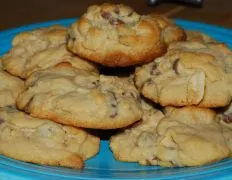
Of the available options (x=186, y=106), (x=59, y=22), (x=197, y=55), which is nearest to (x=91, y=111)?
(x=186, y=106)

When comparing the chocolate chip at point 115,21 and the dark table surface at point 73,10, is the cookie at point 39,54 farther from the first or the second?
the dark table surface at point 73,10

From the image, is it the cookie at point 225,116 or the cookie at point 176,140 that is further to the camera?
the cookie at point 225,116

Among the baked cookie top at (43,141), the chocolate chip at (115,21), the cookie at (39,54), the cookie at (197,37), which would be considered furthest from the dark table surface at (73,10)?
the baked cookie top at (43,141)

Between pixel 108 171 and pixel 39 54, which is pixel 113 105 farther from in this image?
pixel 39 54

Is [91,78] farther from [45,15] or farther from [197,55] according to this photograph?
[45,15]

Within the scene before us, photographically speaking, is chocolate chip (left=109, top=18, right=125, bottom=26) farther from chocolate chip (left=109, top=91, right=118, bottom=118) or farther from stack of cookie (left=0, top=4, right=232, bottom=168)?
chocolate chip (left=109, top=91, right=118, bottom=118)
